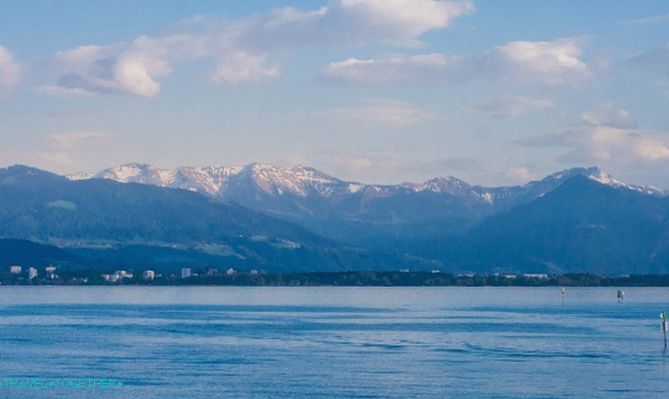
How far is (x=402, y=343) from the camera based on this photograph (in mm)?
117375

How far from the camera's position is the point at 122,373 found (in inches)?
3551

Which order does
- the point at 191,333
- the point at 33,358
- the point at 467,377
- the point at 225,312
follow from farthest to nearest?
the point at 225,312
the point at 191,333
the point at 33,358
the point at 467,377

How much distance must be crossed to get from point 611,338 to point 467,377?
4081 cm

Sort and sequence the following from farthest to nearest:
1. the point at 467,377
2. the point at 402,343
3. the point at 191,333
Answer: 1. the point at 191,333
2. the point at 402,343
3. the point at 467,377

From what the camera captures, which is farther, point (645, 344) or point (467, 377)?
point (645, 344)

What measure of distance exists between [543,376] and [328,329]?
179 ft

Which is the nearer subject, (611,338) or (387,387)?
(387,387)

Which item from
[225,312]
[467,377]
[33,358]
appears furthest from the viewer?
[225,312]

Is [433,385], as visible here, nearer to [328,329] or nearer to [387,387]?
[387,387]

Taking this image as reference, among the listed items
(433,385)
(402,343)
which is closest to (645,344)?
(402,343)

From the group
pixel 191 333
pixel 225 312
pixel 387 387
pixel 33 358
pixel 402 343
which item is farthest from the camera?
pixel 225 312

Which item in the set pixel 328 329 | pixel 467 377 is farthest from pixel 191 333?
pixel 467 377

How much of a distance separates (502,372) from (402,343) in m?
27.1

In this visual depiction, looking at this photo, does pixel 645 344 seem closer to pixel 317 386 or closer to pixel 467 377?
pixel 467 377
